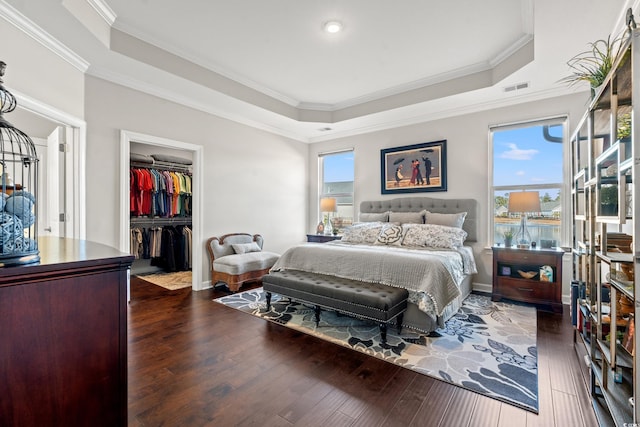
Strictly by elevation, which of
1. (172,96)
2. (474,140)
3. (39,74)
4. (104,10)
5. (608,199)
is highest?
(104,10)

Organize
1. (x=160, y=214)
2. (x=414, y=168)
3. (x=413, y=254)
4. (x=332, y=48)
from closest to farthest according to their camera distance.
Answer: (x=413, y=254) < (x=332, y=48) < (x=414, y=168) < (x=160, y=214)

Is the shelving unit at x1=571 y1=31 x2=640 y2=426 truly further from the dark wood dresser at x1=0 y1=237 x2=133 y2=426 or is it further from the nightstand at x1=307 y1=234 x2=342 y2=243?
the nightstand at x1=307 y1=234 x2=342 y2=243

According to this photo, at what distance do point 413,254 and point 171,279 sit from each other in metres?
4.10

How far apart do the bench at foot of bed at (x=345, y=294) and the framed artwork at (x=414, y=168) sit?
99.2 inches

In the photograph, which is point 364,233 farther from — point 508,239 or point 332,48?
point 332,48

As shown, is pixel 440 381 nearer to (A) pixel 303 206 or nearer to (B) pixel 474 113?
(B) pixel 474 113

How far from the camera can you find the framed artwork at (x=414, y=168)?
15.5ft

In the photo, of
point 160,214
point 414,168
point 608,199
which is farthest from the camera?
point 160,214

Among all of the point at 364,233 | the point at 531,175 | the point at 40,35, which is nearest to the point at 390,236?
the point at 364,233

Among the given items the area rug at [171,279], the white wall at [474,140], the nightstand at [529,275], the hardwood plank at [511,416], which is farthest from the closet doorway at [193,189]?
the nightstand at [529,275]

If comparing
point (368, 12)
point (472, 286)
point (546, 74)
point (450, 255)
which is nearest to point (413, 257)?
point (450, 255)

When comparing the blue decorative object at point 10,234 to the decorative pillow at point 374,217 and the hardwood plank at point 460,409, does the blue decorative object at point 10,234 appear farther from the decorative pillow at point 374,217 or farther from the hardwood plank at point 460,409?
the decorative pillow at point 374,217

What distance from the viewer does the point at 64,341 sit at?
98 cm

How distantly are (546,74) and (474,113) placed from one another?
1.09 m
